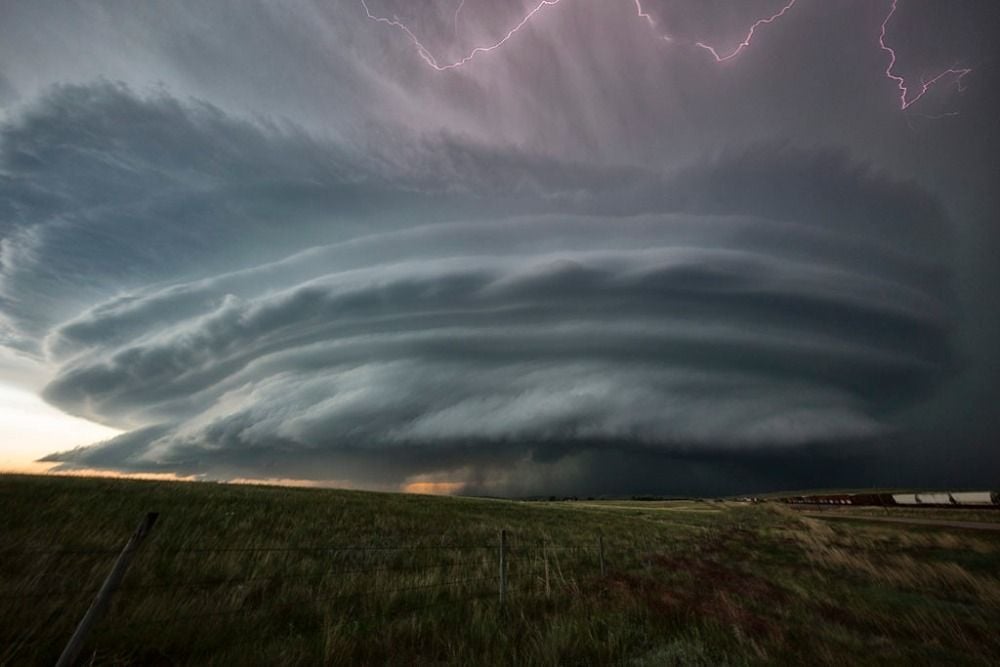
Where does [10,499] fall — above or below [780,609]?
above

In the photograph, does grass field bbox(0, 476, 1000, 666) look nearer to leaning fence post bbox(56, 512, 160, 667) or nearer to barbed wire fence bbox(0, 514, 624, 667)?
barbed wire fence bbox(0, 514, 624, 667)

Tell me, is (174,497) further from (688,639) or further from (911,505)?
(911,505)

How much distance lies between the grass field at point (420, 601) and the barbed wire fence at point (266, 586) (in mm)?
49

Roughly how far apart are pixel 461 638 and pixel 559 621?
70.8 inches

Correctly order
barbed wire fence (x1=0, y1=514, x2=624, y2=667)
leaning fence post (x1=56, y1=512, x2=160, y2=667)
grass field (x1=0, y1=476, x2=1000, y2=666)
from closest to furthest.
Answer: leaning fence post (x1=56, y1=512, x2=160, y2=667), barbed wire fence (x1=0, y1=514, x2=624, y2=667), grass field (x1=0, y1=476, x2=1000, y2=666)

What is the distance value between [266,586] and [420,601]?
2948mm

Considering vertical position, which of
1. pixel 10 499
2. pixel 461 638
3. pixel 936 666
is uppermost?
pixel 10 499

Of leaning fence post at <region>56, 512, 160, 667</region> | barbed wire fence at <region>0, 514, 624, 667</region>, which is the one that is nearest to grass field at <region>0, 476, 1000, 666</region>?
barbed wire fence at <region>0, 514, 624, 667</region>

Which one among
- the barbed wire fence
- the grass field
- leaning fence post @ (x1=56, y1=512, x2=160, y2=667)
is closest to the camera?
leaning fence post @ (x1=56, y1=512, x2=160, y2=667)

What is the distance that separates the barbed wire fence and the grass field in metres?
0.05

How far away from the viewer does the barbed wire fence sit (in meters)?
5.57

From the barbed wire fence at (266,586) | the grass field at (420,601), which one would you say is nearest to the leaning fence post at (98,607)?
the barbed wire fence at (266,586)

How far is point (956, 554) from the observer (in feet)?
69.1

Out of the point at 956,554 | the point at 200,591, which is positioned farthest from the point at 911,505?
the point at 200,591
